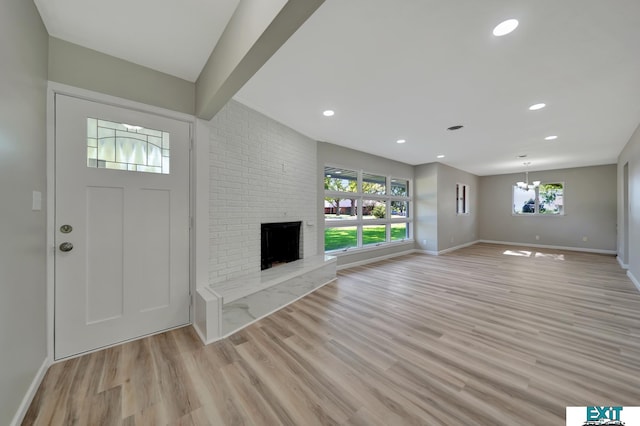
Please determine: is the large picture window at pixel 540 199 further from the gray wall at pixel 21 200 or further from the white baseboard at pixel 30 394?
the white baseboard at pixel 30 394

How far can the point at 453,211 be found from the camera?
24.2 ft

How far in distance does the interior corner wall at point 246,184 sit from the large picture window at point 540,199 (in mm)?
8089

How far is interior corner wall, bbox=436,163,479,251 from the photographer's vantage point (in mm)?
6679

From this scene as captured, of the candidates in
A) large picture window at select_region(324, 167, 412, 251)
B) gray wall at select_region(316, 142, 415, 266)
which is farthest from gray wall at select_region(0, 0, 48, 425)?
large picture window at select_region(324, 167, 412, 251)

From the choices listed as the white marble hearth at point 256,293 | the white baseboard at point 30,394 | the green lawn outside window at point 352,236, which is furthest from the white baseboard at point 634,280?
the white baseboard at point 30,394

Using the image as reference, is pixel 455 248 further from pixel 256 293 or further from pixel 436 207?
pixel 256 293

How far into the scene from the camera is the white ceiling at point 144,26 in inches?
63.2

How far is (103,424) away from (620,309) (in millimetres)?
5213

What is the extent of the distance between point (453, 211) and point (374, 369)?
6.85 m

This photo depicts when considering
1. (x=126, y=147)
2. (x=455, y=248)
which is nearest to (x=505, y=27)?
(x=126, y=147)

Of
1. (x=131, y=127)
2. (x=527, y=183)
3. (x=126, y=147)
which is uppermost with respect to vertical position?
(x=527, y=183)

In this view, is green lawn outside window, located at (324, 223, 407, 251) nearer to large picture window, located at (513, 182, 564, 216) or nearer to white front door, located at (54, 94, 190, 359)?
white front door, located at (54, 94, 190, 359)

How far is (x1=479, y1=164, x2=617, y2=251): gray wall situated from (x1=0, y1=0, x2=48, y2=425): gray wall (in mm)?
11064

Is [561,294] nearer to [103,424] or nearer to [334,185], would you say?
[334,185]
